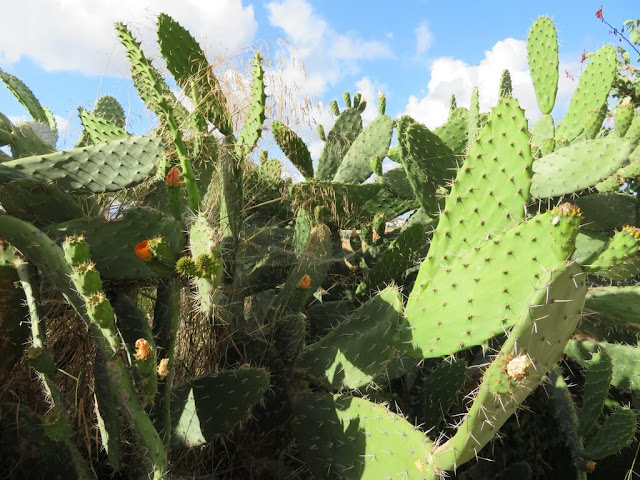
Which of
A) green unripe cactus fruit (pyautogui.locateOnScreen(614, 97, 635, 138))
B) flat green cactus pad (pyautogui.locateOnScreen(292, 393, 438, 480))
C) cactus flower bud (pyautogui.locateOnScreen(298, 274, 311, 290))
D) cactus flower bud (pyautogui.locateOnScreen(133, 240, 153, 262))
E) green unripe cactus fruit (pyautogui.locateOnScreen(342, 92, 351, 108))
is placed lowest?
flat green cactus pad (pyautogui.locateOnScreen(292, 393, 438, 480))

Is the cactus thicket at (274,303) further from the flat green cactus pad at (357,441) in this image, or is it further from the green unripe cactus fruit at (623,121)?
the green unripe cactus fruit at (623,121)

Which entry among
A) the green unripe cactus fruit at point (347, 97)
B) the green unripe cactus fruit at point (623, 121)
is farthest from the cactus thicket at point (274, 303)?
the green unripe cactus fruit at point (347, 97)

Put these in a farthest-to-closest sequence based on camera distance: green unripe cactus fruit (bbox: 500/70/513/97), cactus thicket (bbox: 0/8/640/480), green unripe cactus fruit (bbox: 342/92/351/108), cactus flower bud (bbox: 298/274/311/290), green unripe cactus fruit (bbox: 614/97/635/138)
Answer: green unripe cactus fruit (bbox: 342/92/351/108)
green unripe cactus fruit (bbox: 500/70/513/97)
green unripe cactus fruit (bbox: 614/97/635/138)
cactus flower bud (bbox: 298/274/311/290)
cactus thicket (bbox: 0/8/640/480)

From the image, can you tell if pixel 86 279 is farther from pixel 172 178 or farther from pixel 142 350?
pixel 172 178

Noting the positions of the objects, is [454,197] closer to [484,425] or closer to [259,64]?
[484,425]

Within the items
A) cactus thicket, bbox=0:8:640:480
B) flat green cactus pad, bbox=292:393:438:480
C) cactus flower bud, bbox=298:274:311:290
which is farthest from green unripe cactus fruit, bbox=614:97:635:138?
flat green cactus pad, bbox=292:393:438:480

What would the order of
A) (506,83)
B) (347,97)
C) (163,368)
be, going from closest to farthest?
1. (163,368)
2. (506,83)
3. (347,97)

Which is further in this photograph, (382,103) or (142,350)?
(382,103)

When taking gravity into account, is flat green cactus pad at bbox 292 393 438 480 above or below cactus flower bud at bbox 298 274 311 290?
below

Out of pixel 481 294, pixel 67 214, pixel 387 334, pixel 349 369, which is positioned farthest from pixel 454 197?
pixel 67 214

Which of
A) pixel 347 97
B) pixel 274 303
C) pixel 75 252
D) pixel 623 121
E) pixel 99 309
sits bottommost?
pixel 274 303

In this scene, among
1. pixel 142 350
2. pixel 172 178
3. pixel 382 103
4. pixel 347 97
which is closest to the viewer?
pixel 142 350

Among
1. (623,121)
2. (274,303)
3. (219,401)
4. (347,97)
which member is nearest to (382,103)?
(347,97)

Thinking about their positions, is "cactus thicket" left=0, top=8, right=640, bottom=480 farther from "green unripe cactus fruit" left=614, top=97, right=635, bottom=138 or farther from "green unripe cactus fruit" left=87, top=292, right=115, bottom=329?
"green unripe cactus fruit" left=614, top=97, right=635, bottom=138
